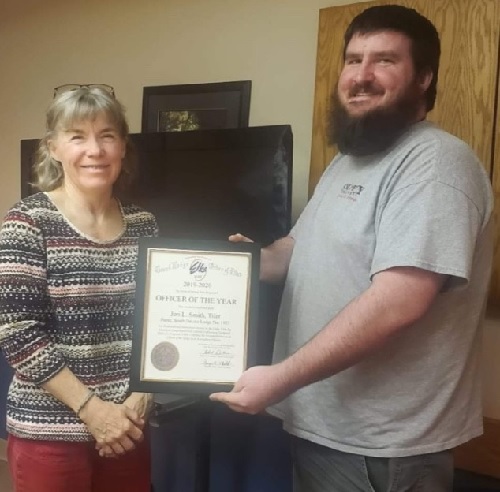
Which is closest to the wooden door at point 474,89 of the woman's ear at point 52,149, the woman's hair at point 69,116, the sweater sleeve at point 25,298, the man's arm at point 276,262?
the man's arm at point 276,262

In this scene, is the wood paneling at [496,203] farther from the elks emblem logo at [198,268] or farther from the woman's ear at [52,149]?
the woman's ear at [52,149]

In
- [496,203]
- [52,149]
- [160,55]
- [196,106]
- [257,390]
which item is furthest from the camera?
[160,55]

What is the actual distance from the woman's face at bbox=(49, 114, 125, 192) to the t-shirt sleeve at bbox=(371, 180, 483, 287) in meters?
0.62

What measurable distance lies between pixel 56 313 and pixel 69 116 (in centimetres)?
41

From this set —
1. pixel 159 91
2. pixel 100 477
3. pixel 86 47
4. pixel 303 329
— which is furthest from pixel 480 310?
pixel 86 47

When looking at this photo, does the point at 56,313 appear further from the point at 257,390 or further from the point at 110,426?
the point at 257,390

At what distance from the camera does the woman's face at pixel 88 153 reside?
1.48 metres

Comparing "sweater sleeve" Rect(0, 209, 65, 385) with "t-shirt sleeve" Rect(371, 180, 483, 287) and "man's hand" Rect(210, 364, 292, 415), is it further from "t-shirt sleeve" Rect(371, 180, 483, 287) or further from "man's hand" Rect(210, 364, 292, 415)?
"t-shirt sleeve" Rect(371, 180, 483, 287)

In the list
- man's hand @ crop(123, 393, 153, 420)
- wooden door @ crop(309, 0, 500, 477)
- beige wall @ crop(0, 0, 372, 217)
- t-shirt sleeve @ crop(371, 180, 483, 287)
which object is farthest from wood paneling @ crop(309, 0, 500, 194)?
man's hand @ crop(123, 393, 153, 420)

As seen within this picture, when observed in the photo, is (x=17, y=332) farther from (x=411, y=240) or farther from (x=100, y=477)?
(x=411, y=240)

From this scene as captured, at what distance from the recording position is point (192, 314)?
4.81 feet

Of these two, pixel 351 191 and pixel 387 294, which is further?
pixel 351 191

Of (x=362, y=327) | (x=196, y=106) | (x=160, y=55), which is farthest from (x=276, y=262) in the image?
(x=160, y=55)

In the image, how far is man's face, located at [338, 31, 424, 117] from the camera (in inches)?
53.6
